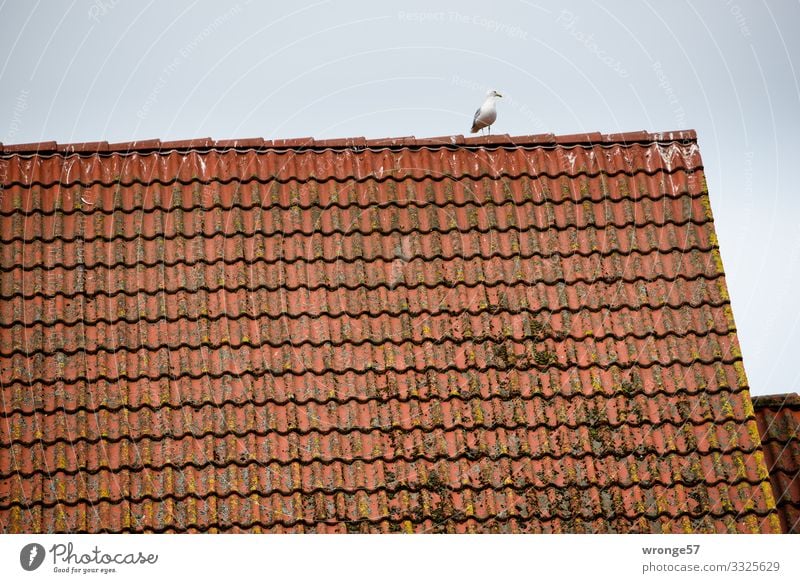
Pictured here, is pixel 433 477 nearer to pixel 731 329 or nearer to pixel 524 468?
pixel 524 468

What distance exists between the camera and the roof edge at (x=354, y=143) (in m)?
9.28

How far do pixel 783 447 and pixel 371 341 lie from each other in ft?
10.0

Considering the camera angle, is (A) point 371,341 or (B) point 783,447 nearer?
(A) point 371,341

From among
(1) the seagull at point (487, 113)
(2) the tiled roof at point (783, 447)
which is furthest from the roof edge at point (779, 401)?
(1) the seagull at point (487, 113)

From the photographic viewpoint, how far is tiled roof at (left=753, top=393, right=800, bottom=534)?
27.7 feet

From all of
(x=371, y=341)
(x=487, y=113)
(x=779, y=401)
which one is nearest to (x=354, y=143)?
(x=371, y=341)

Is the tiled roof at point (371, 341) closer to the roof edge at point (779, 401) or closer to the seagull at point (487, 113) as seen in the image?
the roof edge at point (779, 401)
